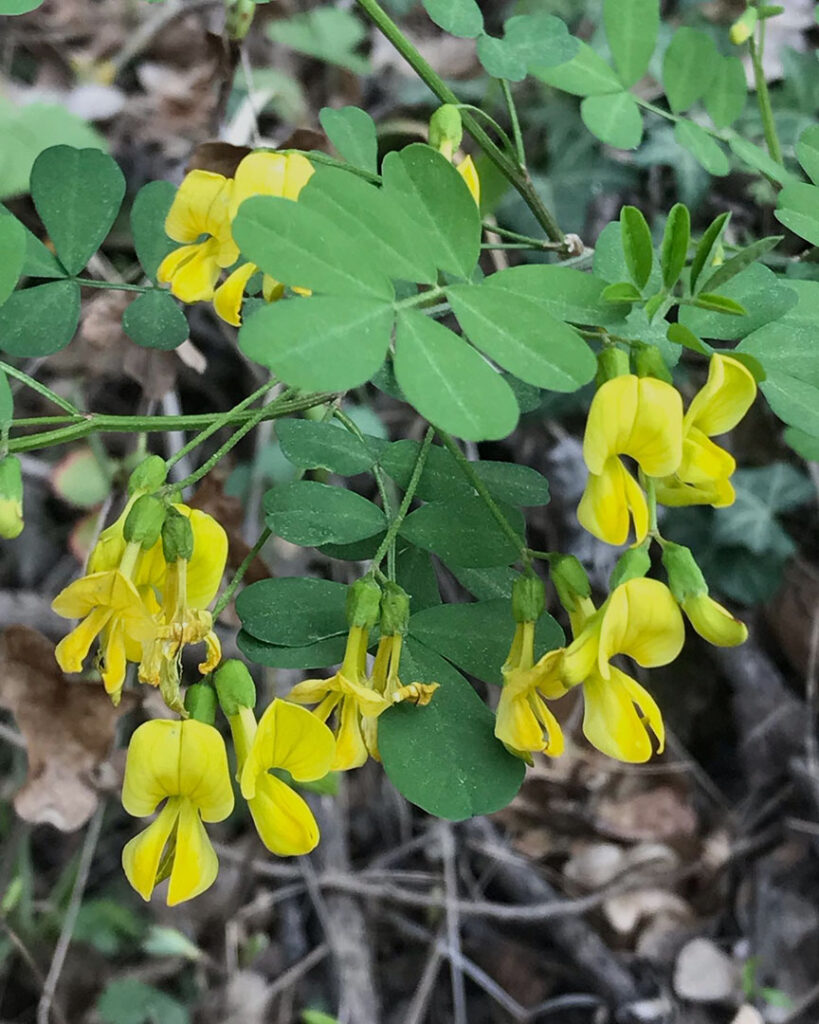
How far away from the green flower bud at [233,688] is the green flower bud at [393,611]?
14cm

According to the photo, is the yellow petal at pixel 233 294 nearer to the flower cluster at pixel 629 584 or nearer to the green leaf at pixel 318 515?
the green leaf at pixel 318 515

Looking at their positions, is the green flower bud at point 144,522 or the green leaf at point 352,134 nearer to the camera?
the green flower bud at point 144,522

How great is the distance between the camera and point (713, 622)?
2.48 feet

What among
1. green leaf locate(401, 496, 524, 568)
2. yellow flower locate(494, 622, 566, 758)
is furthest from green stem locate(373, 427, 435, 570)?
yellow flower locate(494, 622, 566, 758)

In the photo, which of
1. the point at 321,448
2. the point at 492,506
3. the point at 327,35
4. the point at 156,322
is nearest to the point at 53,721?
the point at 156,322

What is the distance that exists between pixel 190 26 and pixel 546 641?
2.34 metres

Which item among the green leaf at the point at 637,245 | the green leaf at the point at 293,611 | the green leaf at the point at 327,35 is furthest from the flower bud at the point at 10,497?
the green leaf at the point at 327,35

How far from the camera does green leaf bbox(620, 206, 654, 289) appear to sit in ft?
2.27

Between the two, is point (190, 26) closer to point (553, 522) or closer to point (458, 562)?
point (553, 522)

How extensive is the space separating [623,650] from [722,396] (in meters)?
0.22

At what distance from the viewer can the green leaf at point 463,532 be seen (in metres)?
0.80

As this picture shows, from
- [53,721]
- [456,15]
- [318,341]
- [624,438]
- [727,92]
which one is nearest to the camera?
[318,341]

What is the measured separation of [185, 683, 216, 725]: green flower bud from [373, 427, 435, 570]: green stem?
0.61ft

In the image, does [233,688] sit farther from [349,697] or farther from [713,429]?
[713,429]
